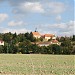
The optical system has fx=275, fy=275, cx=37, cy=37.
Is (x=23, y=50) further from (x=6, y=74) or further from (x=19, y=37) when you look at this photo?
(x=6, y=74)

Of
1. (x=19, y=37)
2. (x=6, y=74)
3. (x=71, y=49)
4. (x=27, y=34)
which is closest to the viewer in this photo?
(x=6, y=74)

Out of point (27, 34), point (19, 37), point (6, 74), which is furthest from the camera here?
point (27, 34)

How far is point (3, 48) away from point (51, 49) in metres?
19.8

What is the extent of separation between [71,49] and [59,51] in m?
4.90

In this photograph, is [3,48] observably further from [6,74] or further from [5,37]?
[6,74]

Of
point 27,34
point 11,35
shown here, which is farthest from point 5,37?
point 27,34

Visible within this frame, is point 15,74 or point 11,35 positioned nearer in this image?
point 15,74

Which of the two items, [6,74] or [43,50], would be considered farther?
[43,50]

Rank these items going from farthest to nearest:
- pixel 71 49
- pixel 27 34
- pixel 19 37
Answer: pixel 27 34 < pixel 19 37 < pixel 71 49

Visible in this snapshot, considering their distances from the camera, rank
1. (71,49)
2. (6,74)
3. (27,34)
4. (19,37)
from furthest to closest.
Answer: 1. (27,34)
2. (19,37)
3. (71,49)
4. (6,74)

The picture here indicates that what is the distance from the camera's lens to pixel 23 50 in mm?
111438

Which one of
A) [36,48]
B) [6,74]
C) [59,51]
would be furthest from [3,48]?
[6,74]

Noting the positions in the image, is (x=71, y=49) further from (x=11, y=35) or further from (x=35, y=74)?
(x=35, y=74)

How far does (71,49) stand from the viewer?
111000mm
